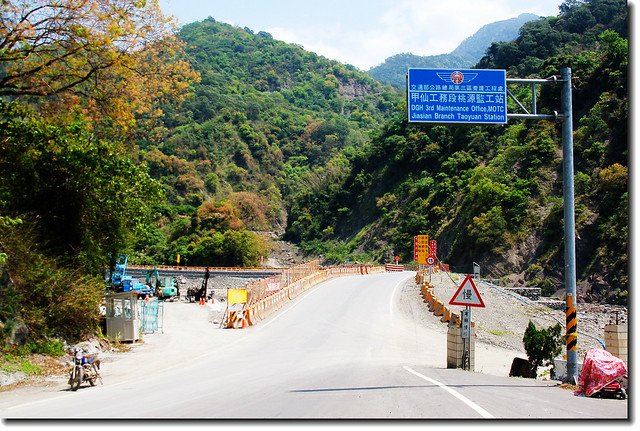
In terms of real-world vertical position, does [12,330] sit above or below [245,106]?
below

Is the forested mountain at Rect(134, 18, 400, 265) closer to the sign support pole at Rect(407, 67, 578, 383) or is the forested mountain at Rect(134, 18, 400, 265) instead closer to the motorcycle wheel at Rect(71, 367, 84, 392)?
the motorcycle wheel at Rect(71, 367, 84, 392)

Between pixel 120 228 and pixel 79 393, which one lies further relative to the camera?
pixel 120 228

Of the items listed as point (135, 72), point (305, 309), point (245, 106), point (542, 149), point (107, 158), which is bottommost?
point (305, 309)

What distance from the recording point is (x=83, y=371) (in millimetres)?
13711

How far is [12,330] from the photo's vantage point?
55.1ft

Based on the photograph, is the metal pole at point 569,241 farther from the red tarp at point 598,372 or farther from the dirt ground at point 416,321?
the dirt ground at point 416,321

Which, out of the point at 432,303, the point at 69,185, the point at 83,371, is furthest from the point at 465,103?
the point at 432,303

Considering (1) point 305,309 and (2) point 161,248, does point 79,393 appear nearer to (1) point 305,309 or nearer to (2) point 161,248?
(1) point 305,309

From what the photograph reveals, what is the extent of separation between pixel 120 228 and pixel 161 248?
3138 inches

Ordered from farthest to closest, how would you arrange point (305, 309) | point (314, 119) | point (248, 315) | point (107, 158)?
point (314, 119), point (305, 309), point (248, 315), point (107, 158)

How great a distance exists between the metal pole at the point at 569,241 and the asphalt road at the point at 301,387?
814mm

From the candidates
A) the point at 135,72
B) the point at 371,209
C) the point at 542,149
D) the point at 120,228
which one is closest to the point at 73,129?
the point at 120,228

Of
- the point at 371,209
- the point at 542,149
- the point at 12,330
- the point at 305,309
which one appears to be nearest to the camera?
the point at 12,330

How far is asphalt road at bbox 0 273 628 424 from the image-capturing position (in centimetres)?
953
